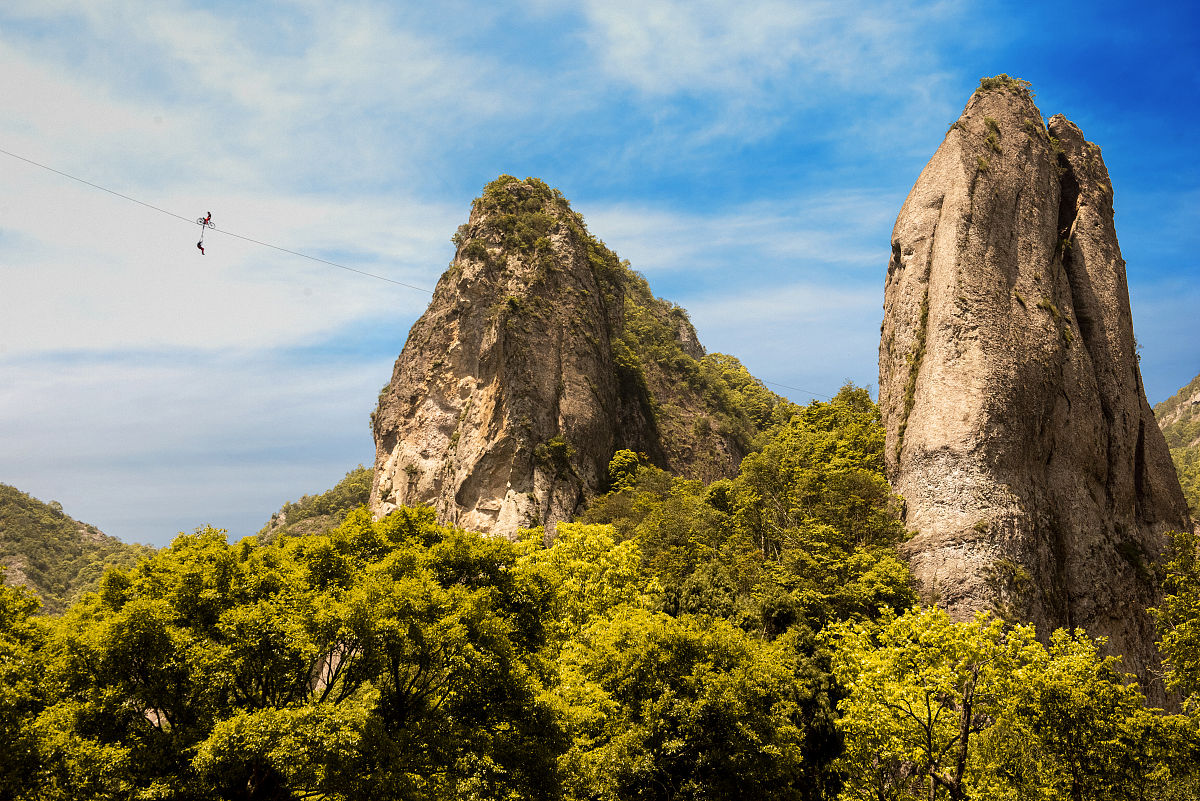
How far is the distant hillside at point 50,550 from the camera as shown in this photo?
391ft

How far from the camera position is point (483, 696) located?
20.7m

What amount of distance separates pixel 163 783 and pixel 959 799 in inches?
783

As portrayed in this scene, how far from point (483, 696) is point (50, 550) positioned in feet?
473

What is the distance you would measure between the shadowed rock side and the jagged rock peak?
2600cm

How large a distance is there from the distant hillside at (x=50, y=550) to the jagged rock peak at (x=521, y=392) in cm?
6720

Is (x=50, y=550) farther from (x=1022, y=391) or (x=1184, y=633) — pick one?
(x=1184, y=633)

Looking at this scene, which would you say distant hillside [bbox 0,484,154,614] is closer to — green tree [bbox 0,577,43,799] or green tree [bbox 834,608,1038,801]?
green tree [bbox 0,577,43,799]

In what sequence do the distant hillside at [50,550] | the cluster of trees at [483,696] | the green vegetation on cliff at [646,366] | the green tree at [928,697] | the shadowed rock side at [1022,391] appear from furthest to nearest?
the distant hillside at [50,550], the green vegetation on cliff at [646,366], the shadowed rock side at [1022,391], the green tree at [928,697], the cluster of trees at [483,696]

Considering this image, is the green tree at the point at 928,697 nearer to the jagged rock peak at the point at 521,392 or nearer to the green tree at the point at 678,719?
the green tree at the point at 678,719

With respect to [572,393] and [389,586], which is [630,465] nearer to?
[572,393]

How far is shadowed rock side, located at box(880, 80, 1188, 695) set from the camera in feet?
130

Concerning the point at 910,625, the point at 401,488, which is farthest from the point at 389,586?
the point at 401,488

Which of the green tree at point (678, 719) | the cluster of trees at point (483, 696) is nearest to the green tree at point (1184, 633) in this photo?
the cluster of trees at point (483, 696)

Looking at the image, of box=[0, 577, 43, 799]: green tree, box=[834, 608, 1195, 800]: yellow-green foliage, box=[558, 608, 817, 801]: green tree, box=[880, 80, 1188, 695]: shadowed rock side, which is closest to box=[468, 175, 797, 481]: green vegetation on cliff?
box=[880, 80, 1188, 695]: shadowed rock side
